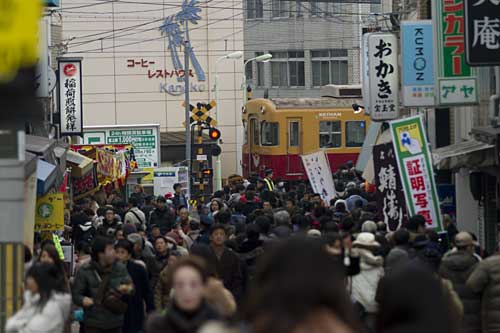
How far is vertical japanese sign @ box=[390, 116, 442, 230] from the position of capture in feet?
51.6

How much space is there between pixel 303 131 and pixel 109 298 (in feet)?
103

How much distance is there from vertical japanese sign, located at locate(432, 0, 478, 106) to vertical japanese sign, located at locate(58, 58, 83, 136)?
12860mm

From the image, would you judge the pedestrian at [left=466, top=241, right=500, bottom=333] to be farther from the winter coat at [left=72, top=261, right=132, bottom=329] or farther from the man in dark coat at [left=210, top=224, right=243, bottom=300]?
the winter coat at [left=72, top=261, right=132, bottom=329]

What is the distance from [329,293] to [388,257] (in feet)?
25.3

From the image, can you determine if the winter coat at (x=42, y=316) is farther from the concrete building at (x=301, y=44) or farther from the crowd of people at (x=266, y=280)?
the concrete building at (x=301, y=44)

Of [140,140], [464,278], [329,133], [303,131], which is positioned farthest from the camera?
[329,133]

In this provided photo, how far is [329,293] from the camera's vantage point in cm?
438

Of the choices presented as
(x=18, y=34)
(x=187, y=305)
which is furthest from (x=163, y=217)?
(x=18, y=34)

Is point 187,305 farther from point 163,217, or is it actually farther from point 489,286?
point 163,217

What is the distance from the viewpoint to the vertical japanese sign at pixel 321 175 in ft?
84.5

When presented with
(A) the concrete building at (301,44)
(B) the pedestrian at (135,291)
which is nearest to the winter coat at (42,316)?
(B) the pedestrian at (135,291)

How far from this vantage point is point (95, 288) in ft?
37.5

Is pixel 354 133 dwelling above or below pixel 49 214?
above

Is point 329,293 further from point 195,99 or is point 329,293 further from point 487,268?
point 195,99
